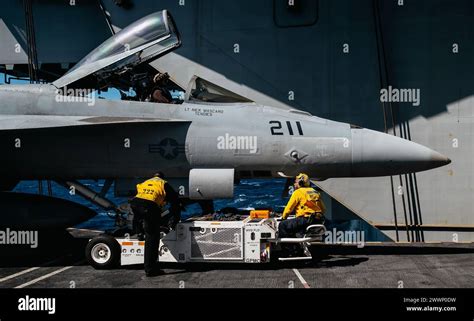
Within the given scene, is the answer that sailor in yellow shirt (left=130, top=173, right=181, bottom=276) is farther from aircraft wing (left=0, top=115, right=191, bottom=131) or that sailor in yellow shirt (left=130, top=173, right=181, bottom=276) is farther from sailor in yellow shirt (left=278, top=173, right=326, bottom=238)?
sailor in yellow shirt (left=278, top=173, right=326, bottom=238)

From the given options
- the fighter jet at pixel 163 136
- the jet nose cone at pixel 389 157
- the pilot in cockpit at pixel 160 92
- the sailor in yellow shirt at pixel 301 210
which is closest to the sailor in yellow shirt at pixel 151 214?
the fighter jet at pixel 163 136

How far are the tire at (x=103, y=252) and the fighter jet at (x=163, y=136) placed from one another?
1338 mm

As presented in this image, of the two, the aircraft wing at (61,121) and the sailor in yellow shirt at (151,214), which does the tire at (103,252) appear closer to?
the sailor in yellow shirt at (151,214)

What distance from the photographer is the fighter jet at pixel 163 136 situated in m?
8.08

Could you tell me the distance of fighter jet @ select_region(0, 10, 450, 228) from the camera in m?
8.08

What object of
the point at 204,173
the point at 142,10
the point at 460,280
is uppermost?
the point at 142,10

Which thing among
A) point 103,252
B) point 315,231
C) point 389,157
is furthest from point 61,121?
point 389,157

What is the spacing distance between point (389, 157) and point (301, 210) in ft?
6.10

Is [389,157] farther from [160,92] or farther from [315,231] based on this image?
[160,92]

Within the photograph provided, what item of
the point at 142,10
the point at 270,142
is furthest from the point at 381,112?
the point at 142,10

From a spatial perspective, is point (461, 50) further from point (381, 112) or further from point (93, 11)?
point (93, 11)

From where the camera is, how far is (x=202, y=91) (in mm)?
8781
